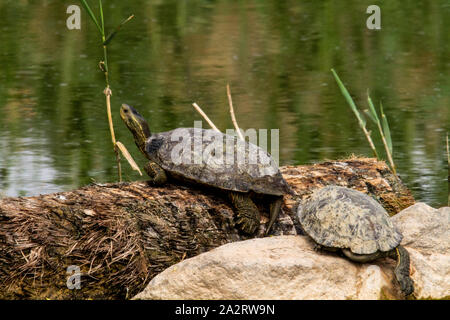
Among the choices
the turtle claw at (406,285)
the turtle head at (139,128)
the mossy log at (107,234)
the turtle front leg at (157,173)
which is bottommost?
the turtle claw at (406,285)

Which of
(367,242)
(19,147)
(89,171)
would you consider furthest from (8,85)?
(367,242)

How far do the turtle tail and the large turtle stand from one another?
2.84 ft

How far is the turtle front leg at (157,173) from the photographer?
5.36 m

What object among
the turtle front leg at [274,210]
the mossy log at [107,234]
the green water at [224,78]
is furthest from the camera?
the green water at [224,78]

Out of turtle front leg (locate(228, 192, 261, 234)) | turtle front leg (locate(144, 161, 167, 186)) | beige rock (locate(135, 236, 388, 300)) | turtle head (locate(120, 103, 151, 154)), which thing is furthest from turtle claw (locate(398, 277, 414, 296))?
turtle head (locate(120, 103, 151, 154))

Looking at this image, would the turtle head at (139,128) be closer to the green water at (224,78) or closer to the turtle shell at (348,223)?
the turtle shell at (348,223)

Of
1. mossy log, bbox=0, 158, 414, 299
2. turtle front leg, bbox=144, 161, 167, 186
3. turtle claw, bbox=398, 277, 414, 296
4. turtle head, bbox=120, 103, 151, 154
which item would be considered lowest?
turtle claw, bbox=398, 277, 414, 296

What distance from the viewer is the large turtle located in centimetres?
523

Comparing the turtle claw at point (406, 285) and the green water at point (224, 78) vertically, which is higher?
the green water at point (224, 78)

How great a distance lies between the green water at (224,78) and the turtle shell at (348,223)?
2.46 metres

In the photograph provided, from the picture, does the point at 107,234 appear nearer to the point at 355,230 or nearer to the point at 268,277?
the point at 268,277

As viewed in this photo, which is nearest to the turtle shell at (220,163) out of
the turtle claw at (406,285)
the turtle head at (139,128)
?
the turtle head at (139,128)

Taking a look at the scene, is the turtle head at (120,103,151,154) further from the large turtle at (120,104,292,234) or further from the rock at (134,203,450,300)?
the rock at (134,203,450,300)

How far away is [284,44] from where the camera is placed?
46.9 feet
